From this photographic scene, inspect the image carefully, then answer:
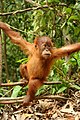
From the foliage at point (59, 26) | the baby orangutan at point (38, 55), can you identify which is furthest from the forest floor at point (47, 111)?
the baby orangutan at point (38, 55)

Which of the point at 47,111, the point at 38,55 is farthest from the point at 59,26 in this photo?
the point at 47,111

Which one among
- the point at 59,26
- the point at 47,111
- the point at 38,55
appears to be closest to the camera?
the point at 38,55

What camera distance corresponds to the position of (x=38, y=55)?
14.0 ft

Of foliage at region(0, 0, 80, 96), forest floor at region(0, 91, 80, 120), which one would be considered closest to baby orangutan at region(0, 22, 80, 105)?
foliage at region(0, 0, 80, 96)

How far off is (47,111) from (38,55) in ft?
2.70

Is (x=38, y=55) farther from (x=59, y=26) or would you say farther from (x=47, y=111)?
(x=59, y=26)

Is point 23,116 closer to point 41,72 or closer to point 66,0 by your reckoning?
point 41,72

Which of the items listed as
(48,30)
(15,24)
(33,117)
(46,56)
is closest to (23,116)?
(33,117)

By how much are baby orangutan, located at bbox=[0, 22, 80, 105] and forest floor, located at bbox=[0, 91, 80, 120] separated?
17.6 inches

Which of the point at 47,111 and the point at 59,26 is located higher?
the point at 59,26

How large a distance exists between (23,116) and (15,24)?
9.05 ft

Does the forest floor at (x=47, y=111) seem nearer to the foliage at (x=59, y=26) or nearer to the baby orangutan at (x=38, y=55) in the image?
the foliage at (x=59, y=26)

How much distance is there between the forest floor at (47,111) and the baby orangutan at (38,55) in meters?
0.45

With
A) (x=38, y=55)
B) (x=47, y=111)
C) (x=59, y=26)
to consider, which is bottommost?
(x=47, y=111)
